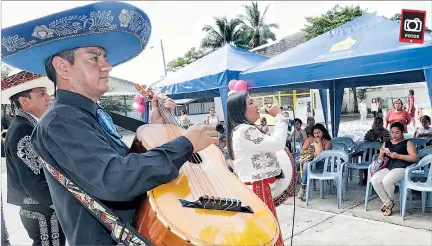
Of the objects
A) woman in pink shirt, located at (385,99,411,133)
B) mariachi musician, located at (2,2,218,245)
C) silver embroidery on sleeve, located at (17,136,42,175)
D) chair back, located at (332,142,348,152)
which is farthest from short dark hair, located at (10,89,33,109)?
woman in pink shirt, located at (385,99,411,133)

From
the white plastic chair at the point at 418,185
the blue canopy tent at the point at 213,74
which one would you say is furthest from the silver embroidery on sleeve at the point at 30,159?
the blue canopy tent at the point at 213,74

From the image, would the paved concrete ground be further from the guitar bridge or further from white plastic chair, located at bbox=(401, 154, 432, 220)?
the guitar bridge

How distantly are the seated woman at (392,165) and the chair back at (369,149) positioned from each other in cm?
108

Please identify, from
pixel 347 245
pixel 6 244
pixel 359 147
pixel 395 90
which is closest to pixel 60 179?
pixel 347 245

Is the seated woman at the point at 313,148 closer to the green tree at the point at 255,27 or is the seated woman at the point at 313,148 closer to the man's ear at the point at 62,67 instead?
the man's ear at the point at 62,67

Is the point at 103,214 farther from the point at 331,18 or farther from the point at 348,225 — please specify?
the point at 331,18

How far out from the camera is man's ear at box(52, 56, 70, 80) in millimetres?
1226

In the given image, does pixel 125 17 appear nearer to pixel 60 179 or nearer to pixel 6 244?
pixel 60 179

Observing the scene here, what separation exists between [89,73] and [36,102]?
1523 millimetres

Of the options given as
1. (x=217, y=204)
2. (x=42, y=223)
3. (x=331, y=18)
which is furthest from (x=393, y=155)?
(x=331, y=18)

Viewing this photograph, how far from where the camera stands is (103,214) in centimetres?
109

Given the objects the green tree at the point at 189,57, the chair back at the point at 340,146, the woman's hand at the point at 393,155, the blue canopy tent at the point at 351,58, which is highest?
the green tree at the point at 189,57

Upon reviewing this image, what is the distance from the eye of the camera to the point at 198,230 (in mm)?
1030

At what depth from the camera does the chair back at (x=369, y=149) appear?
5.63 meters
